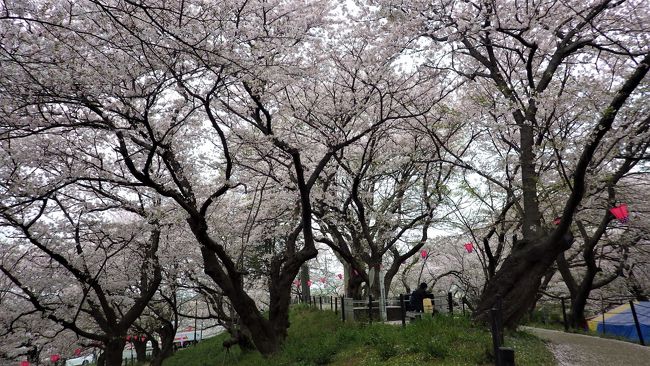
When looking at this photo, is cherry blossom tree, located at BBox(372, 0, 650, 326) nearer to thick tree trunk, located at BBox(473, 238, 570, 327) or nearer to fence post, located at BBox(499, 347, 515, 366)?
thick tree trunk, located at BBox(473, 238, 570, 327)

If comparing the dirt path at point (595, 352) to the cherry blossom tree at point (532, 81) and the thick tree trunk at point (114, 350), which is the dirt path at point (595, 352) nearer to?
the cherry blossom tree at point (532, 81)

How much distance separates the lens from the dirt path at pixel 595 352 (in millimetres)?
7278

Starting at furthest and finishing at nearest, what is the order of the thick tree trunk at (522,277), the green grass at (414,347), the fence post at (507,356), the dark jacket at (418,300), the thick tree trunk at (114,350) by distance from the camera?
the dark jacket at (418,300)
the thick tree trunk at (114,350)
the thick tree trunk at (522,277)
the green grass at (414,347)
the fence post at (507,356)

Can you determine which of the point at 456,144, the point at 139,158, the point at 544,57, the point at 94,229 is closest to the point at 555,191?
the point at 544,57

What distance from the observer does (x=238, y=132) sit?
12086mm

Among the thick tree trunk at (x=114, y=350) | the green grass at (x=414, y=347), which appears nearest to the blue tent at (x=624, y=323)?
the green grass at (x=414, y=347)

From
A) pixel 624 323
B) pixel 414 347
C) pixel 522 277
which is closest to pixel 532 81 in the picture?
pixel 522 277

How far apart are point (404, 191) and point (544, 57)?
690cm

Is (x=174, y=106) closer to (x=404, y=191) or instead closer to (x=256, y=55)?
(x=256, y=55)

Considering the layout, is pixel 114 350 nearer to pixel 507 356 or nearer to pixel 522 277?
pixel 522 277

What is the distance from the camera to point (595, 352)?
8062 mm

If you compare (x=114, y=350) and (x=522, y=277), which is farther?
(x=114, y=350)

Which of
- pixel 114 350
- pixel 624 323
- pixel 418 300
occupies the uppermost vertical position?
pixel 418 300

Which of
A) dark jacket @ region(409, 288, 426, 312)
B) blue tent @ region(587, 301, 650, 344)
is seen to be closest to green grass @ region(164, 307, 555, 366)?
dark jacket @ region(409, 288, 426, 312)
